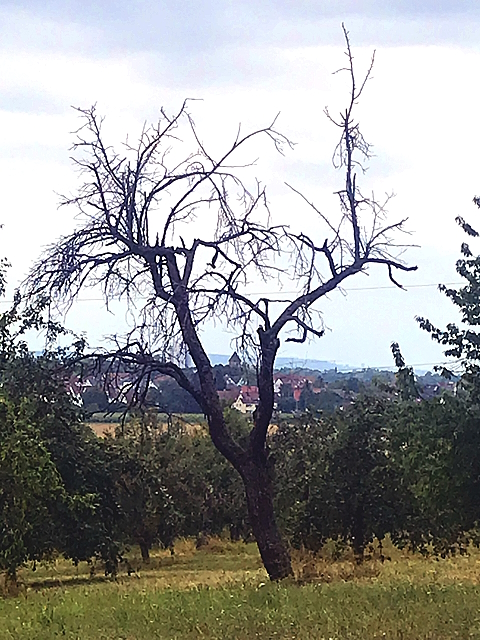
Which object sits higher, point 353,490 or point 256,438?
point 256,438

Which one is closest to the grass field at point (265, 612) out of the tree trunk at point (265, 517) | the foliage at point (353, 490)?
the tree trunk at point (265, 517)

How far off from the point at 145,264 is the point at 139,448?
805 inches

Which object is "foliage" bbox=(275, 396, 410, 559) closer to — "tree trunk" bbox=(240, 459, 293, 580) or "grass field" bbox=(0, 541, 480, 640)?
"tree trunk" bbox=(240, 459, 293, 580)

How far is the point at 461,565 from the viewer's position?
13.7 m

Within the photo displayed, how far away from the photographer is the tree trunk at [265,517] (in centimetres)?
1115

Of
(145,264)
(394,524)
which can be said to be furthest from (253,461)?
(394,524)

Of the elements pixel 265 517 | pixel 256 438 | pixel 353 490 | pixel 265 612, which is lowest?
pixel 353 490

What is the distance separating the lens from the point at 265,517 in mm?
11297

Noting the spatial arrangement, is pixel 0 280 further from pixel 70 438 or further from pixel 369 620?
pixel 369 620

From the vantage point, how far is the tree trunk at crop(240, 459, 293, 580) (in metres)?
11.1

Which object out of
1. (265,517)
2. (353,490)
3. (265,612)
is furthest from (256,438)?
(353,490)

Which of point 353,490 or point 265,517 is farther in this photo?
point 353,490

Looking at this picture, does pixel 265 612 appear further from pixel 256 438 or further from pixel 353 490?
pixel 353 490

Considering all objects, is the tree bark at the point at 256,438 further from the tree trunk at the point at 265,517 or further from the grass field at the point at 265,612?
the grass field at the point at 265,612
